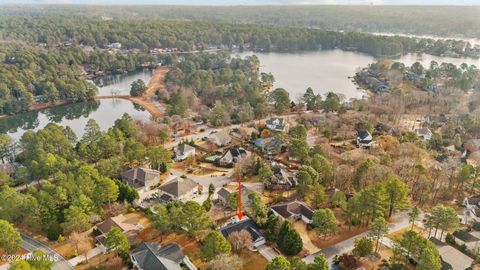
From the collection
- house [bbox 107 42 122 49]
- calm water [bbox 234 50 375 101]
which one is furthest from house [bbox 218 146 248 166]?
house [bbox 107 42 122 49]

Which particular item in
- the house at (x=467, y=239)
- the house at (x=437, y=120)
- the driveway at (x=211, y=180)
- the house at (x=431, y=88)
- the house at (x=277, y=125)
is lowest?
the driveway at (x=211, y=180)

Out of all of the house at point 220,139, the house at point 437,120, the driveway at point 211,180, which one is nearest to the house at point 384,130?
the house at point 437,120

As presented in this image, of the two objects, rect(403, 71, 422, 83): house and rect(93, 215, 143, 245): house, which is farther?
rect(403, 71, 422, 83): house

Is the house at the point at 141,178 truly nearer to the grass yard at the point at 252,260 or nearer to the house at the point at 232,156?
the house at the point at 232,156

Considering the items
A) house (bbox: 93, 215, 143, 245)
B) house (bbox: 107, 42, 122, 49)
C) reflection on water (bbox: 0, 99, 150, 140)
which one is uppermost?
house (bbox: 107, 42, 122, 49)

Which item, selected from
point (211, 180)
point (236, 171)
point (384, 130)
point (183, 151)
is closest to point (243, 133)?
point (183, 151)

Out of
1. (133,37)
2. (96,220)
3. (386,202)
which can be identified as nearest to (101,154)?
(96,220)

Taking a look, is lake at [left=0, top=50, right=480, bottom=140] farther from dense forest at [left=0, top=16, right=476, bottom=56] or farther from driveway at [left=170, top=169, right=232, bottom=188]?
driveway at [left=170, top=169, right=232, bottom=188]

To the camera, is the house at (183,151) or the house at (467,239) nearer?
the house at (467,239)
